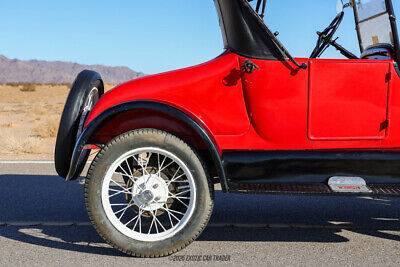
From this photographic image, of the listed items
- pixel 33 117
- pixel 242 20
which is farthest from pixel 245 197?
pixel 33 117

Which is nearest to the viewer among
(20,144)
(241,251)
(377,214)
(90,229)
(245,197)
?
(241,251)

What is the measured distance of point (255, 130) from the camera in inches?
135

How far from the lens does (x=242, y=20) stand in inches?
135

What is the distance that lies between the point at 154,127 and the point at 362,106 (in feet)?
5.17

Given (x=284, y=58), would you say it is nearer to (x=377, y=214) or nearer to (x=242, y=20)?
(x=242, y=20)

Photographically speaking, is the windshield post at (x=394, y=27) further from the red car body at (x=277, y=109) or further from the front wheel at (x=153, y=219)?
the front wheel at (x=153, y=219)

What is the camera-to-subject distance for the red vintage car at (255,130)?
3314 mm

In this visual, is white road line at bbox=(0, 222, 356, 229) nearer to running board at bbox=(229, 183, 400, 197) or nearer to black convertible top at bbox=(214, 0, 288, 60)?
running board at bbox=(229, 183, 400, 197)

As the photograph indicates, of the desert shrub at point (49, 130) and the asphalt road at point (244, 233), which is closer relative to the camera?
the asphalt road at point (244, 233)

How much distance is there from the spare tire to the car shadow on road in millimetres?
612

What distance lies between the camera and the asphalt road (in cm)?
338

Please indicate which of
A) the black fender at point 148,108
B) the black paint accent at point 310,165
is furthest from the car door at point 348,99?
the black fender at point 148,108

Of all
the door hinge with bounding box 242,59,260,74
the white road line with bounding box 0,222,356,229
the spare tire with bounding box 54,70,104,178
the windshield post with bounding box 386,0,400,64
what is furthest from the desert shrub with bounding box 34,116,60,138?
the windshield post with bounding box 386,0,400,64

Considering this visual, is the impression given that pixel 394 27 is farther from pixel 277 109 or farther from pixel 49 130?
pixel 49 130
